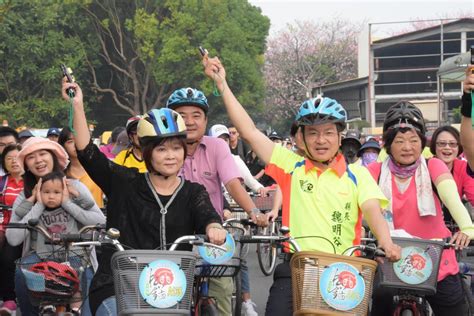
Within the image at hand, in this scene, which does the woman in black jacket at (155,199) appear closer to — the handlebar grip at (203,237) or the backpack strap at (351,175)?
the handlebar grip at (203,237)

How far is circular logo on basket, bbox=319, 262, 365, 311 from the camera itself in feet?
15.4

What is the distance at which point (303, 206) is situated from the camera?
5660 millimetres

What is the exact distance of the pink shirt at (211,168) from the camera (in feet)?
23.6

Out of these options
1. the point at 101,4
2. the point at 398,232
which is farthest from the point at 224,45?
the point at 398,232

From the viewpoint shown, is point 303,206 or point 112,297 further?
point 303,206

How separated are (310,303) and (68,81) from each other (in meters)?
1.84

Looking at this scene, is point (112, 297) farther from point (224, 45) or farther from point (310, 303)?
point (224, 45)

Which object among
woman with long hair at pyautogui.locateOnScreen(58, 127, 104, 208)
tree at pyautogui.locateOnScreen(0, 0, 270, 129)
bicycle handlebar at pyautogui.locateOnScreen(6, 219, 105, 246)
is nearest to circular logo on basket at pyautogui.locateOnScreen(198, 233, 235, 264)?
bicycle handlebar at pyautogui.locateOnScreen(6, 219, 105, 246)

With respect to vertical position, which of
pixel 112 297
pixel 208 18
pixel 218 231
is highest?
pixel 208 18

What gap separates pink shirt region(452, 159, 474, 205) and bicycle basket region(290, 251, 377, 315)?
2768 millimetres

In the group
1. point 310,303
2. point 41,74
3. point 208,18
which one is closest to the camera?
point 310,303

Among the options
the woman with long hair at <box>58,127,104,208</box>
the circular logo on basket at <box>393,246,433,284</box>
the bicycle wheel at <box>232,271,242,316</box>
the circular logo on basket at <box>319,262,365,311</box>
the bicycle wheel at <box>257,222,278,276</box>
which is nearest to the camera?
the circular logo on basket at <box>319,262,365,311</box>

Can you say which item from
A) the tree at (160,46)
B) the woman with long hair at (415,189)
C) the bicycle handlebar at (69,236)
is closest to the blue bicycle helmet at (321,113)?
the woman with long hair at (415,189)

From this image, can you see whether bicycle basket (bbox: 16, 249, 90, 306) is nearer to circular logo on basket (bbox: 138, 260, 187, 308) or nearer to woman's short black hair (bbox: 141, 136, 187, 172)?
woman's short black hair (bbox: 141, 136, 187, 172)
